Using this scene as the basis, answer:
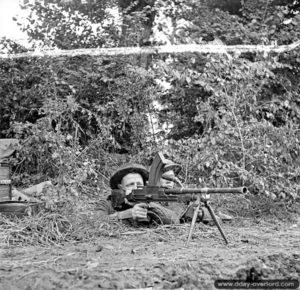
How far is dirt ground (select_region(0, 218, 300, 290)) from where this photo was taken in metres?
3.74

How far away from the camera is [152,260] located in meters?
4.46

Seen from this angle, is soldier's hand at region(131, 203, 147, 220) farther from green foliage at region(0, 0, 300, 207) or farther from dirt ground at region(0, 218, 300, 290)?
green foliage at region(0, 0, 300, 207)

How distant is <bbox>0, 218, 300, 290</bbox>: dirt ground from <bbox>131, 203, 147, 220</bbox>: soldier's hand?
0.18m

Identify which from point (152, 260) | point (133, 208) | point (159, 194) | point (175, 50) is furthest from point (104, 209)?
point (175, 50)

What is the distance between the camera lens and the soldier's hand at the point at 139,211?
5.86 m

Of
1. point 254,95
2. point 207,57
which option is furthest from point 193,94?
point 254,95

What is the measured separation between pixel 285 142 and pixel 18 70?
486cm

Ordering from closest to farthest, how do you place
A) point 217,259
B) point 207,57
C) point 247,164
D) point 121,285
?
point 121,285 < point 217,259 < point 247,164 < point 207,57

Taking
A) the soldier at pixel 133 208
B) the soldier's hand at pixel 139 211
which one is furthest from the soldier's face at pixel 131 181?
the soldier's hand at pixel 139 211

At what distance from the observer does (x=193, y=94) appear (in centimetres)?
977

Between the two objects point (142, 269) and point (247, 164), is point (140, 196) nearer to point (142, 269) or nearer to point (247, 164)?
point (142, 269)

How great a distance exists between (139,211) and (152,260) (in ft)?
4.68

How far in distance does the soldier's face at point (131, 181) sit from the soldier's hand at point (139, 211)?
470 mm

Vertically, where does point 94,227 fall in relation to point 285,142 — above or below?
below
